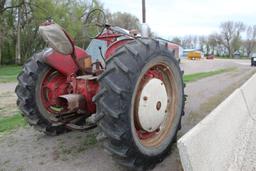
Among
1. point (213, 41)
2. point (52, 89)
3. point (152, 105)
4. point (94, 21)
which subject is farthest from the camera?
point (213, 41)

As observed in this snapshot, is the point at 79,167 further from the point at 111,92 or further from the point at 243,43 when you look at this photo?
the point at 243,43

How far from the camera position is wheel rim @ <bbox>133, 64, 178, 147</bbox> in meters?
3.67

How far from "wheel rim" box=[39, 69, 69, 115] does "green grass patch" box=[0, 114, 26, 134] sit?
1.30 meters

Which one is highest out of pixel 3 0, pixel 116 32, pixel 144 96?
pixel 3 0

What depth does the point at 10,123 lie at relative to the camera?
618 cm

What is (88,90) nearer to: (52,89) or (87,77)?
(87,77)

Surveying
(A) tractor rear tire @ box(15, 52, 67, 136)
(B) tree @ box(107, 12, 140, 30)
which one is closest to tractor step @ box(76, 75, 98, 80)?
(A) tractor rear tire @ box(15, 52, 67, 136)

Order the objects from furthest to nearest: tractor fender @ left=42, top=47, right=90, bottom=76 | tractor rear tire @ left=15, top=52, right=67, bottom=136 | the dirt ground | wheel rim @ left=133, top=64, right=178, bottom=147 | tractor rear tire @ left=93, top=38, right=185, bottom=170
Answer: tractor rear tire @ left=15, top=52, right=67, bottom=136 < tractor fender @ left=42, top=47, right=90, bottom=76 < the dirt ground < wheel rim @ left=133, top=64, right=178, bottom=147 < tractor rear tire @ left=93, top=38, right=185, bottom=170

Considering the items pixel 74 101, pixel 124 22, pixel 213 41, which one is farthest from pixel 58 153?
pixel 213 41

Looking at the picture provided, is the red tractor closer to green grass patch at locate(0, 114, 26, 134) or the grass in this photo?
green grass patch at locate(0, 114, 26, 134)

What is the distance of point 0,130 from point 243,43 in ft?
351

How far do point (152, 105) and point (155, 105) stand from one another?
5cm

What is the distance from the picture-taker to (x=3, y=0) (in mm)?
34250

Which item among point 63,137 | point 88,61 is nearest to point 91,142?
point 63,137
